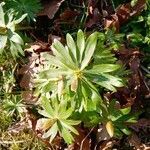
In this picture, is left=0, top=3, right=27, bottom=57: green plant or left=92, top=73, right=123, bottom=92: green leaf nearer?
left=92, top=73, right=123, bottom=92: green leaf

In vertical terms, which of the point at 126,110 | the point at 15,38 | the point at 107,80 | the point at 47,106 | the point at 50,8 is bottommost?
the point at 126,110

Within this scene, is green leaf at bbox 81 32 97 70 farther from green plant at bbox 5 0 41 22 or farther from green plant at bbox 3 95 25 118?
green plant at bbox 3 95 25 118

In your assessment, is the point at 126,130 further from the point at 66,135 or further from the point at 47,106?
the point at 47,106

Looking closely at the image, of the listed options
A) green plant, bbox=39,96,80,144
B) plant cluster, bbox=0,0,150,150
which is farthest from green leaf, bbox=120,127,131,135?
green plant, bbox=39,96,80,144

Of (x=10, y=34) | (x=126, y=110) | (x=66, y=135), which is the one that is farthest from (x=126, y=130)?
(x=10, y=34)

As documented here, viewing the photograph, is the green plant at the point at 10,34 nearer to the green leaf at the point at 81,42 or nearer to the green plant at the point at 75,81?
the green plant at the point at 75,81

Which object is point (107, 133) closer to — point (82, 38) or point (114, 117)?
point (114, 117)

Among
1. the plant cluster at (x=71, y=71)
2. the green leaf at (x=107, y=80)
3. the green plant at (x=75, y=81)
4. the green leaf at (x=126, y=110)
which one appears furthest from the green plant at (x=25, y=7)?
the green leaf at (x=126, y=110)

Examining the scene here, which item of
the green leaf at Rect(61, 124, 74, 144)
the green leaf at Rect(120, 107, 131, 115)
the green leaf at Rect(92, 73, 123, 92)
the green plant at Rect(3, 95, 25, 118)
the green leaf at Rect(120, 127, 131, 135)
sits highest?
the green leaf at Rect(92, 73, 123, 92)

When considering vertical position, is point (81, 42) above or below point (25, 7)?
below
